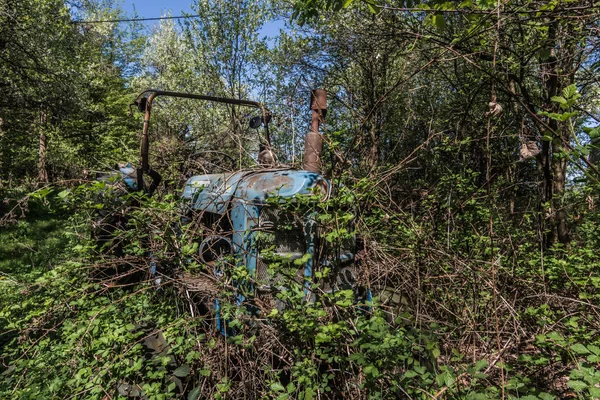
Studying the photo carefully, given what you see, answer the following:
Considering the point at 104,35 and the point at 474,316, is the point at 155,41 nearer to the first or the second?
the point at 104,35

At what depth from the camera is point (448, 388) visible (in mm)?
1713

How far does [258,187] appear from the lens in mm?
2945

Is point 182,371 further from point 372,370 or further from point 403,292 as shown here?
point 403,292

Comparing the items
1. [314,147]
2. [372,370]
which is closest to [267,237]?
[314,147]

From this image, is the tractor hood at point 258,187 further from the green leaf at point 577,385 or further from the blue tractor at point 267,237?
the green leaf at point 577,385

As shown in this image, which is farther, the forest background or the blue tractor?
the blue tractor

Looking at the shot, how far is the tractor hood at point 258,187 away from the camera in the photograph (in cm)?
282

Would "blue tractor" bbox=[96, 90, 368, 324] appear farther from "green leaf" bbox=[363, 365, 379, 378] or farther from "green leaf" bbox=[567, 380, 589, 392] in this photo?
"green leaf" bbox=[567, 380, 589, 392]

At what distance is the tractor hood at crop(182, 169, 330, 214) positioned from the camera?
282 centimetres

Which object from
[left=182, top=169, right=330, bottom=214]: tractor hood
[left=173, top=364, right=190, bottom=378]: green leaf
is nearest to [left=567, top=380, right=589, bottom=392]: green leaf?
[left=182, top=169, right=330, bottom=214]: tractor hood

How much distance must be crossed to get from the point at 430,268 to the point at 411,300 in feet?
1.18

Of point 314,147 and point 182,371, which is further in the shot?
point 314,147

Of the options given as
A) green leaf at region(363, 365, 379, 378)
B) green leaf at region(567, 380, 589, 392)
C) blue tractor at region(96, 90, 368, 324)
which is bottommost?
green leaf at region(363, 365, 379, 378)

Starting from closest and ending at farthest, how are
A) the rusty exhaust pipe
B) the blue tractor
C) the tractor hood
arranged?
1. the blue tractor
2. the tractor hood
3. the rusty exhaust pipe
